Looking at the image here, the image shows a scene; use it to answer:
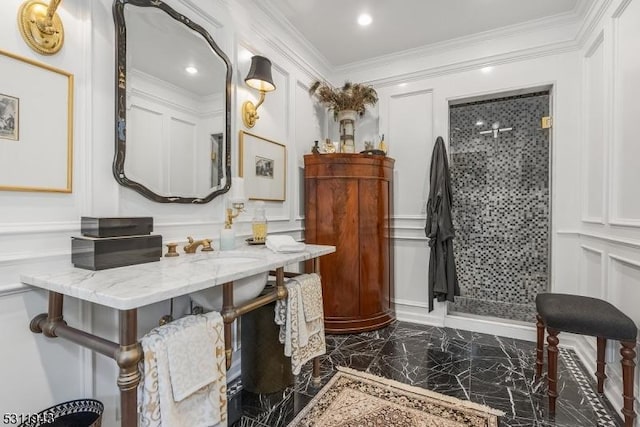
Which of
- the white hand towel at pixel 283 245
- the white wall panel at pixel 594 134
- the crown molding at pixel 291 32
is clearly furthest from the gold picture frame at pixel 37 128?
the white wall panel at pixel 594 134

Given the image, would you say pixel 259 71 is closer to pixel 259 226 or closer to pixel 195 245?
pixel 259 226

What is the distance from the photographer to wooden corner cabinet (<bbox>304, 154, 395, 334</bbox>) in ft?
8.92

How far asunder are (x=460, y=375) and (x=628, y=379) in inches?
33.6

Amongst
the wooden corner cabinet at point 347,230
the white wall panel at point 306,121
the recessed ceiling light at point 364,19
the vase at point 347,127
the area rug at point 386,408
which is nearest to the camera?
the area rug at point 386,408

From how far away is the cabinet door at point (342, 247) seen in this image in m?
2.72

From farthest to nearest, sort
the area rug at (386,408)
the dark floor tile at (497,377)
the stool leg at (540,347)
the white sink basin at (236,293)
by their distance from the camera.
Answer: the stool leg at (540,347), the dark floor tile at (497,377), the area rug at (386,408), the white sink basin at (236,293)

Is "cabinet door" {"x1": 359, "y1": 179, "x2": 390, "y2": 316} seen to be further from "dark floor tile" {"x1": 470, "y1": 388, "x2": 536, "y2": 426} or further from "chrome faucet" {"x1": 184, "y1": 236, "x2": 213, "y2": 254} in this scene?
"chrome faucet" {"x1": 184, "y1": 236, "x2": 213, "y2": 254}

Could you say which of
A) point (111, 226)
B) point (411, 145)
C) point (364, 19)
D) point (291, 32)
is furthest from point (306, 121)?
point (111, 226)

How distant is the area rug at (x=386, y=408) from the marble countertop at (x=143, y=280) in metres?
0.88

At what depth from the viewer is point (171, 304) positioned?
1.71 metres

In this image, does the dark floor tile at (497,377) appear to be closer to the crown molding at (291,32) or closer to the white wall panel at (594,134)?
the white wall panel at (594,134)

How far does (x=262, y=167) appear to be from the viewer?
2.39 meters

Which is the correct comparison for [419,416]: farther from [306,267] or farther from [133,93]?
[133,93]

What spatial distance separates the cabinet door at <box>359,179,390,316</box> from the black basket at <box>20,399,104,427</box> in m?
1.98
